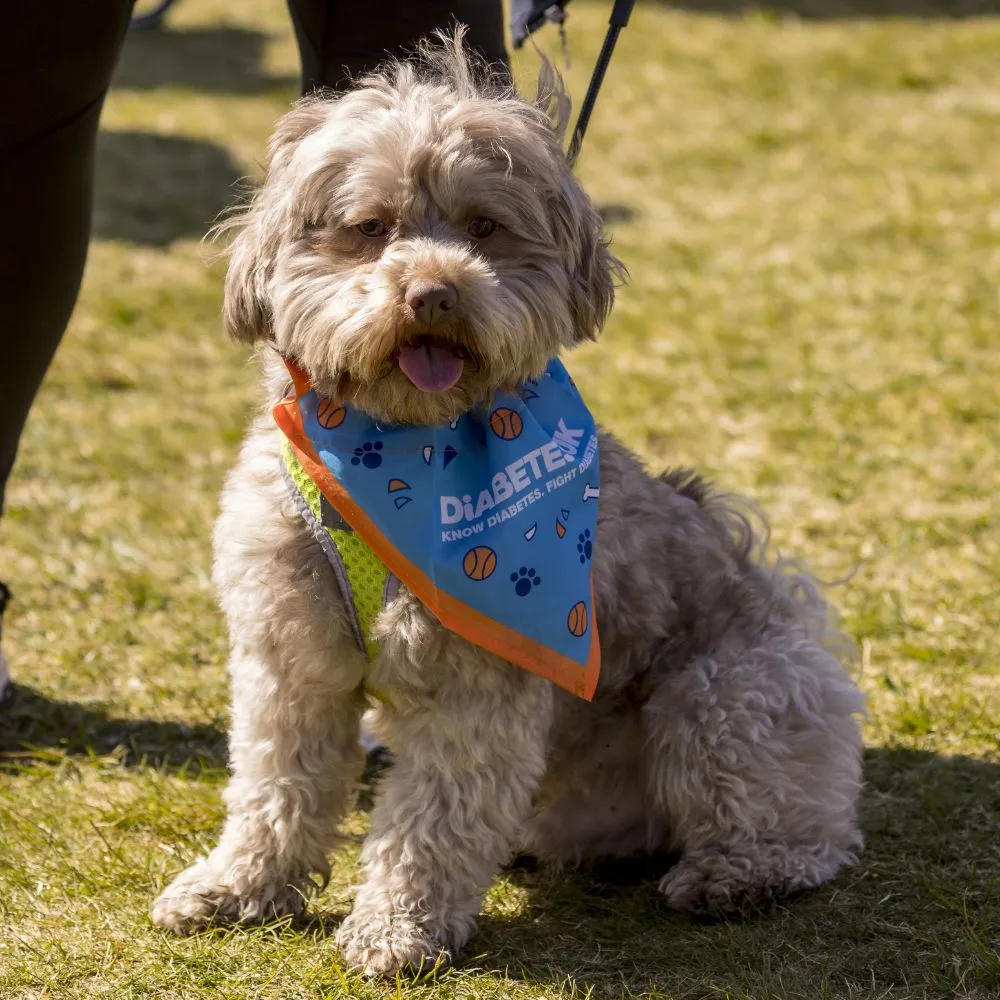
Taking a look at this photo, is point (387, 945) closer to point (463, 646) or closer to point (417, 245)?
point (463, 646)

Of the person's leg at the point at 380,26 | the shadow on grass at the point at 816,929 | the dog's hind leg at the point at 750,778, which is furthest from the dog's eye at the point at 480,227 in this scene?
the shadow on grass at the point at 816,929

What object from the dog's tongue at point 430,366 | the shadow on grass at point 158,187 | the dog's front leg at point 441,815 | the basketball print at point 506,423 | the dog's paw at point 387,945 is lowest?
the shadow on grass at point 158,187

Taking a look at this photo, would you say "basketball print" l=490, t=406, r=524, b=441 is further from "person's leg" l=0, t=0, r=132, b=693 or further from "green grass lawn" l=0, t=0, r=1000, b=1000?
"person's leg" l=0, t=0, r=132, b=693

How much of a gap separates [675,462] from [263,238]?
116 inches

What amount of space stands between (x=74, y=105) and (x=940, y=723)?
8.31 ft

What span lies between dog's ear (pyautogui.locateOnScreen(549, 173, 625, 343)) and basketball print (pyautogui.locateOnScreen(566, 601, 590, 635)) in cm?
50

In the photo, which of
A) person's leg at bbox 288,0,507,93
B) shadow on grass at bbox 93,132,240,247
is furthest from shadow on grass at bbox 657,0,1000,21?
person's leg at bbox 288,0,507,93

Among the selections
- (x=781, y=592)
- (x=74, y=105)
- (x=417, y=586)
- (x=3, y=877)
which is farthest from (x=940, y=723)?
(x=74, y=105)

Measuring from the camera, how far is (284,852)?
2816 millimetres

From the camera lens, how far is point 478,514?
269cm

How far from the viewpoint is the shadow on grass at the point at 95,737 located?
140 inches

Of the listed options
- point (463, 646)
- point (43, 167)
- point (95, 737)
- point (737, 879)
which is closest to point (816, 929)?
point (737, 879)

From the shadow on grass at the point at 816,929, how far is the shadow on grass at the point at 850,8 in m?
8.32

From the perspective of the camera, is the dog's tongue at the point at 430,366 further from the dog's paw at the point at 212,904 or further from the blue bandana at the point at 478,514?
the dog's paw at the point at 212,904
